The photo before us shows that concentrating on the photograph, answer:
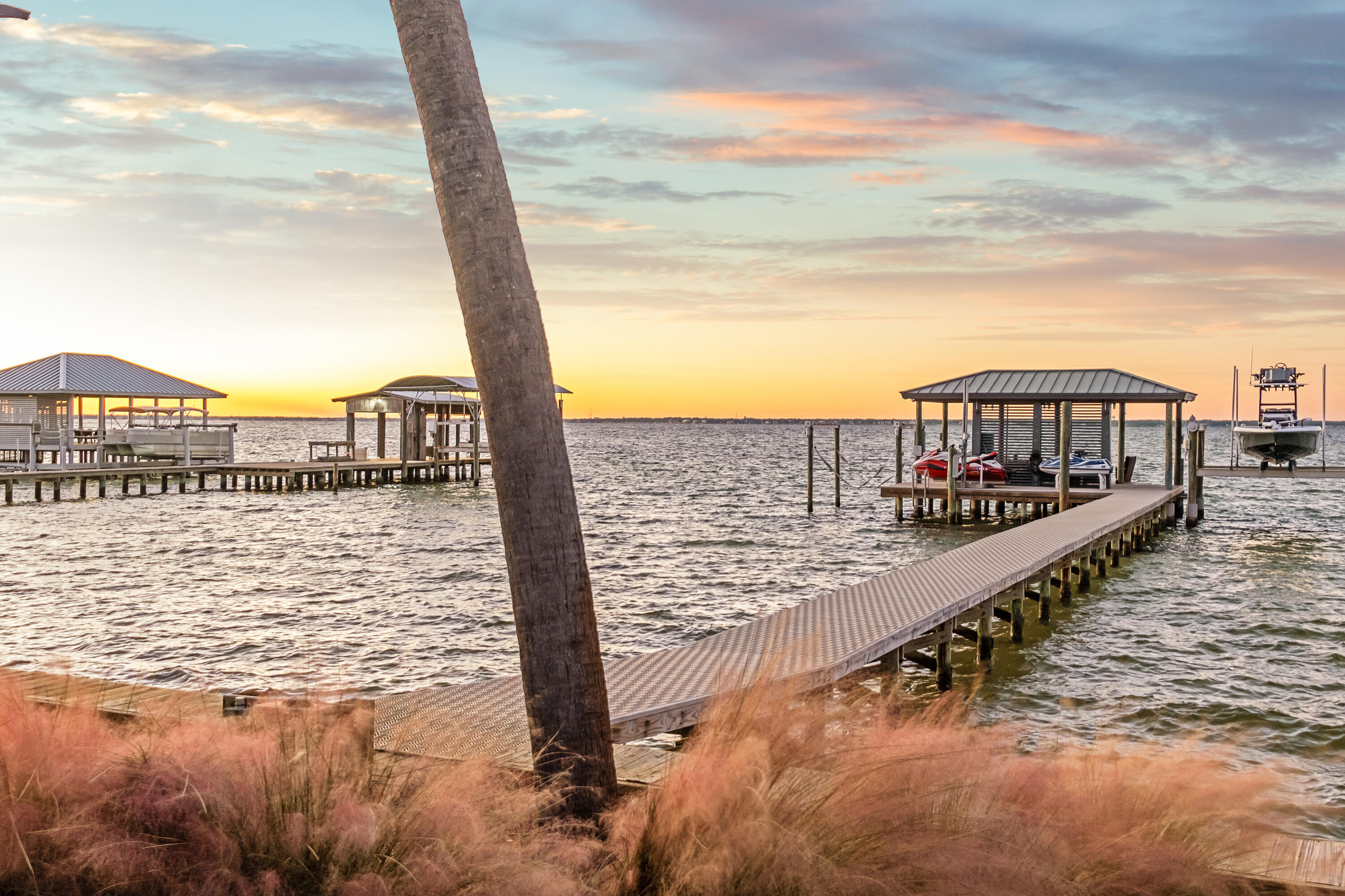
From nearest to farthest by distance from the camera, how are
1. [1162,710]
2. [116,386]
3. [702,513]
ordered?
[1162,710] < [702,513] < [116,386]

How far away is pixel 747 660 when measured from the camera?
294 inches

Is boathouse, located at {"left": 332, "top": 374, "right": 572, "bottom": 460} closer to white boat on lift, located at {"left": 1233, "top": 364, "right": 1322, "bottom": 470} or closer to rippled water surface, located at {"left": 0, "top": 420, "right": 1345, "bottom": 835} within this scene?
rippled water surface, located at {"left": 0, "top": 420, "right": 1345, "bottom": 835}

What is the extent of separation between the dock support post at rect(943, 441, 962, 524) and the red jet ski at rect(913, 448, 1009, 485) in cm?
33

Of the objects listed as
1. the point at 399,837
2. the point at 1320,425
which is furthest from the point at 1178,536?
the point at 399,837

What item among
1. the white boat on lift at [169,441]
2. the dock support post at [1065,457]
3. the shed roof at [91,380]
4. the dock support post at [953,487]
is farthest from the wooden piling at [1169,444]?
the shed roof at [91,380]

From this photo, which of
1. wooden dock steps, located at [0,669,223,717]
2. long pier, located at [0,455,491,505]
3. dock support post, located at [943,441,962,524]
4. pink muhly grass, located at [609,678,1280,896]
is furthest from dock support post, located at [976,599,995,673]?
long pier, located at [0,455,491,505]

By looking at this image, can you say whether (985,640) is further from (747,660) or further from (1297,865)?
(1297,865)

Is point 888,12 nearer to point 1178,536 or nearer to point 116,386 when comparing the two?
point 1178,536

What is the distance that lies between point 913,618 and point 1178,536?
20819 millimetres

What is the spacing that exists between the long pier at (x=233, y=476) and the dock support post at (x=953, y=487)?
22.8 m

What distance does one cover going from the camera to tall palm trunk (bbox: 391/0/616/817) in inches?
140

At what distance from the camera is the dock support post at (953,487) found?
27.3 m

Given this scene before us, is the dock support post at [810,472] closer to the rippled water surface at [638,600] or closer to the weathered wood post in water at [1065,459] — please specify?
the rippled water surface at [638,600]

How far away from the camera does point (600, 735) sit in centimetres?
376
